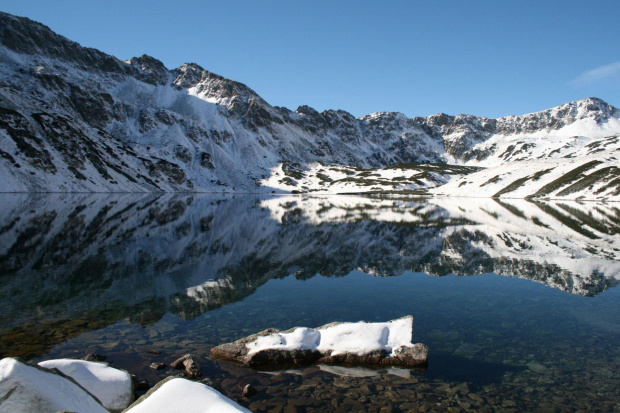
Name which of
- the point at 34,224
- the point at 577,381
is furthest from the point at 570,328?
the point at 34,224

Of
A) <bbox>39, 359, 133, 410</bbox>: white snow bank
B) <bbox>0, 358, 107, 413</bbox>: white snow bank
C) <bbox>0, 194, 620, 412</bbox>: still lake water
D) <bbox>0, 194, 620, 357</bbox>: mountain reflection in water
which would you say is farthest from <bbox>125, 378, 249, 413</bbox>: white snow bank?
<bbox>0, 194, 620, 357</bbox>: mountain reflection in water

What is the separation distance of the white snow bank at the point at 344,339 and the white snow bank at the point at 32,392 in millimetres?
7466

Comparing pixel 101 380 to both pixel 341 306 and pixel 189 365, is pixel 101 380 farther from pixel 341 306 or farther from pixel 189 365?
pixel 341 306

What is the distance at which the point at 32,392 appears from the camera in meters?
6.65

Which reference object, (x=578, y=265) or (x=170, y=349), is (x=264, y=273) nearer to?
(x=170, y=349)

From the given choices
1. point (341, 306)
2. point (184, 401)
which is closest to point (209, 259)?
point (341, 306)

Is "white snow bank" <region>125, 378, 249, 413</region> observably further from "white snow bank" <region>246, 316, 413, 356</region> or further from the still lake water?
"white snow bank" <region>246, 316, 413, 356</region>

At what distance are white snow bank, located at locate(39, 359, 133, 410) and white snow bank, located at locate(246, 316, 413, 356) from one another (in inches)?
184

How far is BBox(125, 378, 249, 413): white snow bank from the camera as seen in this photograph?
704 cm

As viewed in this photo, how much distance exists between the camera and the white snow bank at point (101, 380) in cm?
987

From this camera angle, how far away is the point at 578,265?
3027 centimetres

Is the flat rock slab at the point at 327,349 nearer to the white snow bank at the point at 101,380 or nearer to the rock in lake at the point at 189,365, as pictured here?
the rock in lake at the point at 189,365

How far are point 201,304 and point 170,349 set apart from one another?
572cm

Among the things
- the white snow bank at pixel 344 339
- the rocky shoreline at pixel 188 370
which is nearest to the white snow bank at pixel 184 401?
the rocky shoreline at pixel 188 370
